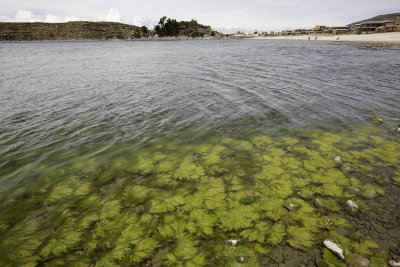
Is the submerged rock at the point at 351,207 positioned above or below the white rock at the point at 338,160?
below

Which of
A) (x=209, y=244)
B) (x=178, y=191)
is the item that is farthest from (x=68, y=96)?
(x=209, y=244)

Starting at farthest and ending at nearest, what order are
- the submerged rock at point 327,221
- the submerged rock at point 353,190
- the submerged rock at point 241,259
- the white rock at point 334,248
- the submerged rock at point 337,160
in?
the submerged rock at point 337,160 → the submerged rock at point 353,190 → the submerged rock at point 327,221 → the submerged rock at point 241,259 → the white rock at point 334,248

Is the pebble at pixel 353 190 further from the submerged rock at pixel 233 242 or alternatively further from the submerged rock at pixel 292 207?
the submerged rock at pixel 233 242

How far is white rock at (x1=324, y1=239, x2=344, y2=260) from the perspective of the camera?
4.35 meters

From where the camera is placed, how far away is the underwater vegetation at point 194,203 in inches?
187

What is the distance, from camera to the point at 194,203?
243 inches

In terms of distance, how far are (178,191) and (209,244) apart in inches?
86.3

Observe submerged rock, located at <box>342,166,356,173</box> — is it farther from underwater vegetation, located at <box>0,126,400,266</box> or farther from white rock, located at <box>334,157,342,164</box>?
white rock, located at <box>334,157,342,164</box>

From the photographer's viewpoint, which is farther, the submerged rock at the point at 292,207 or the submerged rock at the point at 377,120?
the submerged rock at the point at 377,120

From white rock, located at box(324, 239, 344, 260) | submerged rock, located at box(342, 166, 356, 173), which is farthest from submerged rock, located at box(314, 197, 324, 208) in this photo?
submerged rock, located at box(342, 166, 356, 173)

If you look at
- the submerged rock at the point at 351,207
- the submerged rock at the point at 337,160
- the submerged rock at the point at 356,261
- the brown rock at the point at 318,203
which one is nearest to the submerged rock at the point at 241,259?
the submerged rock at the point at 356,261

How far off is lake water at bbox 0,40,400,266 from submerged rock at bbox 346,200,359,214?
198 millimetres

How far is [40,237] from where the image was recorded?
520cm

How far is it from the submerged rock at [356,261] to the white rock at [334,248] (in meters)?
0.16
